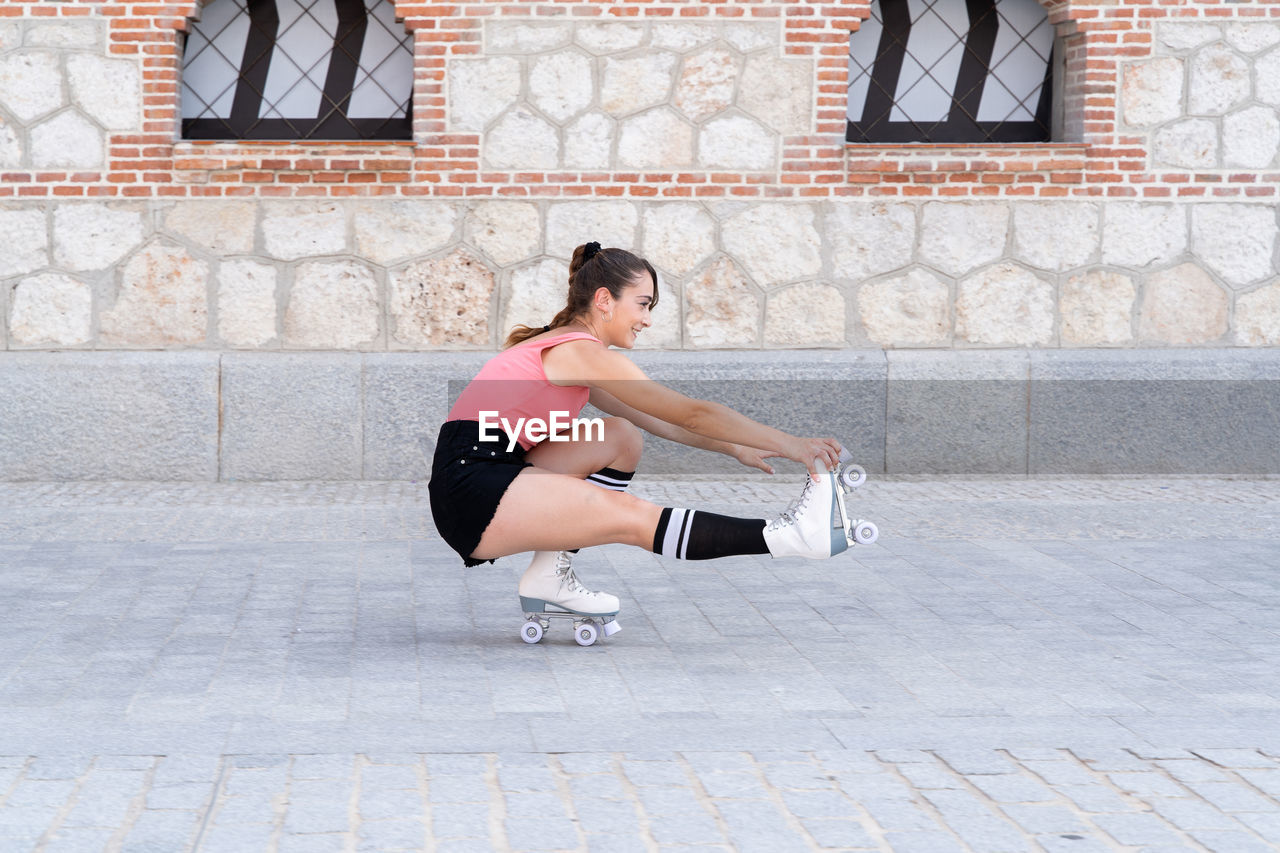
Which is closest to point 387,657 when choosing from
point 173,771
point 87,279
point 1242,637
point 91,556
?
point 173,771

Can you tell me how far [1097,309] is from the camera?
339 inches

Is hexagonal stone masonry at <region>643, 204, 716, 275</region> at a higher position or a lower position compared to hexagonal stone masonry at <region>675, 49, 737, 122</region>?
lower

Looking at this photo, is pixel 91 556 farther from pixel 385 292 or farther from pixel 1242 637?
pixel 1242 637

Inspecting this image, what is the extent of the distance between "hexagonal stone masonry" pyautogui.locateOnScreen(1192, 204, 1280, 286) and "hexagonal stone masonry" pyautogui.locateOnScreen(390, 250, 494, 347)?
163 inches

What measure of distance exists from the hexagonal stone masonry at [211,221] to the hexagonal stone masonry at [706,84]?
250 cm

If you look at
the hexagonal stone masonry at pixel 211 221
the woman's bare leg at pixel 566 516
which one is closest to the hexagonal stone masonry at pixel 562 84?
the hexagonal stone masonry at pixel 211 221

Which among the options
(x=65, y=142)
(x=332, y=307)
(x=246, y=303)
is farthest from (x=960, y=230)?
(x=65, y=142)

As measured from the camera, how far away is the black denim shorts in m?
4.44

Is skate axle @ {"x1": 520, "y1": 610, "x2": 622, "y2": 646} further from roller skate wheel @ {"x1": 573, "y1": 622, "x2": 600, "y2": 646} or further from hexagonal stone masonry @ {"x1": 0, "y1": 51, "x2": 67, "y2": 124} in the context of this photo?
hexagonal stone masonry @ {"x1": 0, "y1": 51, "x2": 67, "y2": 124}

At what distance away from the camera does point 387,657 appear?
451 centimetres

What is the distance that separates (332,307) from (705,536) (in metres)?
4.56

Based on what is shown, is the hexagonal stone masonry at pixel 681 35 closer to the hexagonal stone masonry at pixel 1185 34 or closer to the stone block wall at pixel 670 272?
the stone block wall at pixel 670 272

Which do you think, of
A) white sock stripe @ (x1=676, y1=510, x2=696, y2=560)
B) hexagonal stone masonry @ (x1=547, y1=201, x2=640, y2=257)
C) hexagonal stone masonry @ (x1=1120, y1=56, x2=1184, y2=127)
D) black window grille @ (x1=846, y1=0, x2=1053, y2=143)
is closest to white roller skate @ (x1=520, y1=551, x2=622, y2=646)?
white sock stripe @ (x1=676, y1=510, x2=696, y2=560)

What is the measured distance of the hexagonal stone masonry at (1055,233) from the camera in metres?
8.54
